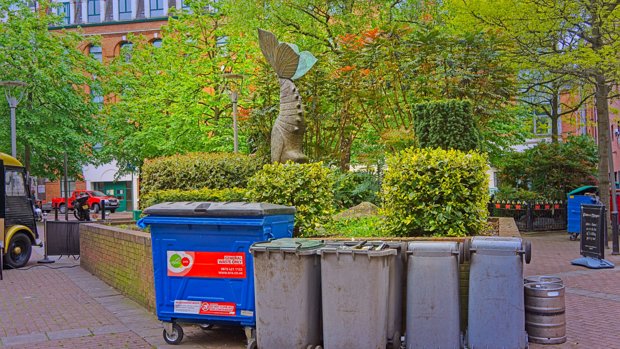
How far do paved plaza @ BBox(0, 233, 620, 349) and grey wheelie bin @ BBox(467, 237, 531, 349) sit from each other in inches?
25.0

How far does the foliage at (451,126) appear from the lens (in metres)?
12.6

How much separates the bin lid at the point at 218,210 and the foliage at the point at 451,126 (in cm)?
657

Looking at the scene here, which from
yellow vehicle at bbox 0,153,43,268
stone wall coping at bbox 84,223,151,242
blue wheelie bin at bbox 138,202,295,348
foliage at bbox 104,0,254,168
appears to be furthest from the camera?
foliage at bbox 104,0,254,168

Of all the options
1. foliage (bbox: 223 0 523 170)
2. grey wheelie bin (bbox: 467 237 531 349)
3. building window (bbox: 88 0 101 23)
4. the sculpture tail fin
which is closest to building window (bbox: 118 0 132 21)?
building window (bbox: 88 0 101 23)

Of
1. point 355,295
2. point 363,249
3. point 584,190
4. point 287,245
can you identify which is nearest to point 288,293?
point 287,245

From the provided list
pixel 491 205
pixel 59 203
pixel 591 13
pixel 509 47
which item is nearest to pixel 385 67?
pixel 509 47

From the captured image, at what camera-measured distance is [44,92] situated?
32.5 m

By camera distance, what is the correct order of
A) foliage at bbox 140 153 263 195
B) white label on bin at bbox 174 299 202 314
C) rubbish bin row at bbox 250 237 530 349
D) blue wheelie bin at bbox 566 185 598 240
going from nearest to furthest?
1. rubbish bin row at bbox 250 237 530 349
2. white label on bin at bbox 174 299 202 314
3. foliage at bbox 140 153 263 195
4. blue wheelie bin at bbox 566 185 598 240

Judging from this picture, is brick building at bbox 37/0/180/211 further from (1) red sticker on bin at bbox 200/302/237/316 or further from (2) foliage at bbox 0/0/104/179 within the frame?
(1) red sticker on bin at bbox 200/302/237/316

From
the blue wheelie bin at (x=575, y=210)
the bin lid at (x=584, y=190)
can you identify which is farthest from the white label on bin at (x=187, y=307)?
the bin lid at (x=584, y=190)

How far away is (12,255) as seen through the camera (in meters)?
14.6

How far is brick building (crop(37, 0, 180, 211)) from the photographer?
55062mm

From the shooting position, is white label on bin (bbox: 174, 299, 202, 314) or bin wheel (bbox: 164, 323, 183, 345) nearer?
white label on bin (bbox: 174, 299, 202, 314)

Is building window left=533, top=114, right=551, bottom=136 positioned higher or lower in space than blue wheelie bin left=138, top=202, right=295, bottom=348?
higher
